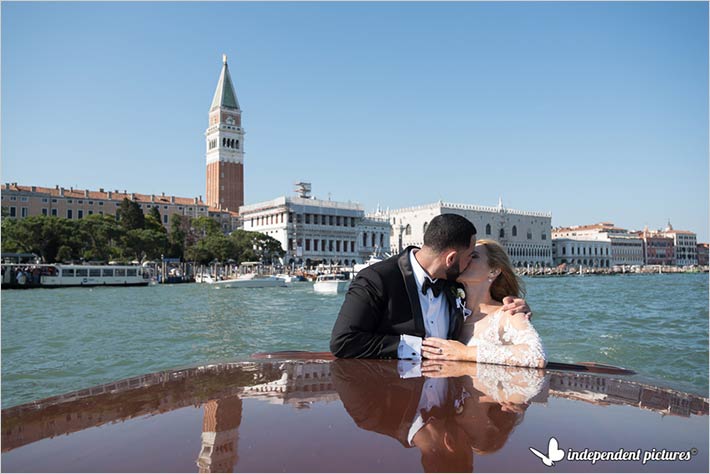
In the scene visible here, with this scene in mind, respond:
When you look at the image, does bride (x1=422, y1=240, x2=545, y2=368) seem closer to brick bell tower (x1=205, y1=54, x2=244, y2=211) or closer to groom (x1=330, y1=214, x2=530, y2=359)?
groom (x1=330, y1=214, x2=530, y2=359)

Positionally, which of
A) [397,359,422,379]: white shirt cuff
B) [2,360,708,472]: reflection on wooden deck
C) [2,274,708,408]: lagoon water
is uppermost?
[397,359,422,379]: white shirt cuff

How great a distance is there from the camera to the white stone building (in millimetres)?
48844

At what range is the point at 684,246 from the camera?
8188cm

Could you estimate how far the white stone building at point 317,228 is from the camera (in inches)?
1923

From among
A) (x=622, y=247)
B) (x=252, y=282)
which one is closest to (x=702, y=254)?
(x=622, y=247)

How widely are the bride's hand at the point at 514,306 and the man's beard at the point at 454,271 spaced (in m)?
0.19

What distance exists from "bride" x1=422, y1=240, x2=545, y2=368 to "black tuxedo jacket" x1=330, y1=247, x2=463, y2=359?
0.07m

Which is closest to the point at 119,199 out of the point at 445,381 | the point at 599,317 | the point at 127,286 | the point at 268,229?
the point at 268,229

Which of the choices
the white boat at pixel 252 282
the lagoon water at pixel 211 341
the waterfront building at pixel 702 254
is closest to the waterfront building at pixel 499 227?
the white boat at pixel 252 282

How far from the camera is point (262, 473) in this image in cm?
103

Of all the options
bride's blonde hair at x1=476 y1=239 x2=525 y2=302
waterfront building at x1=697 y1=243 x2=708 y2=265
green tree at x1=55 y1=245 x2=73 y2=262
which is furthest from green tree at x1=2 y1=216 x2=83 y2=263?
waterfront building at x1=697 y1=243 x2=708 y2=265

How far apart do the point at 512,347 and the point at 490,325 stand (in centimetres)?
11

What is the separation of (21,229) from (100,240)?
3854 millimetres

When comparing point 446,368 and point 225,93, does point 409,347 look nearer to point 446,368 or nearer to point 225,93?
point 446,368
